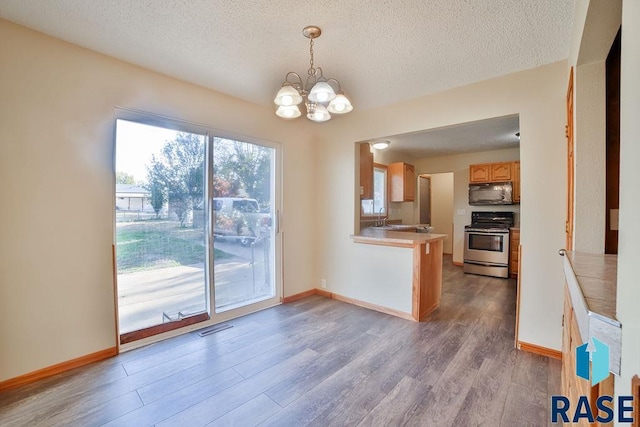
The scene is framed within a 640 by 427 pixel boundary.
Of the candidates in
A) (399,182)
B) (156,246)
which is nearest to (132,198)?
(156,246)

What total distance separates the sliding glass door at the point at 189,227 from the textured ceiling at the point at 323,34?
74cm

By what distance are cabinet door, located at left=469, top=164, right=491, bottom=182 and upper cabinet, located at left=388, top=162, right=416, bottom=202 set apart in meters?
1.24

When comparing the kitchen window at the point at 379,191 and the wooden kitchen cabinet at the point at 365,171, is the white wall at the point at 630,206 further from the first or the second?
the kitchen window at the point at 379,191

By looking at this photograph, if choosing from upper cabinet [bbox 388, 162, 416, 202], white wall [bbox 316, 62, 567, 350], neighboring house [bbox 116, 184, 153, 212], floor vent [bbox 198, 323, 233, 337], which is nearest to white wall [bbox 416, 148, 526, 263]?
upper cabinet [bbox 388, 162, 416, 202]

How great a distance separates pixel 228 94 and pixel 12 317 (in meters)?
2.66

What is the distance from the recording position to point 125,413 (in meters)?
1.77

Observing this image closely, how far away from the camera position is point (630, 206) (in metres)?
0.57

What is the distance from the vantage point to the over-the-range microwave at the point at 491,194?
546 centimetres

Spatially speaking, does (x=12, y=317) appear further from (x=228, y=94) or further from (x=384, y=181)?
(x=384, y=181)

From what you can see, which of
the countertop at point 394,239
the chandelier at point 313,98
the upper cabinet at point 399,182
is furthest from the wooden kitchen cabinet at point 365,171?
the chandelier at point 313,98

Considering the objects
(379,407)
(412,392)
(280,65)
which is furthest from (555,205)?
(280,65)

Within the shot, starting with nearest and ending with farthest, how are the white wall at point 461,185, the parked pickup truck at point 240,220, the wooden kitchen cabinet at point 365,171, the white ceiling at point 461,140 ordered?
the parked pickup truck at point 240,220 → the wooden kitchen cabinet at point 365,171 → the white ceiling at point 461,140 → the white wall at point 461,185

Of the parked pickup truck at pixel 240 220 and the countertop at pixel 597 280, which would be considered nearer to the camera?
the countertop at pixel 597 280

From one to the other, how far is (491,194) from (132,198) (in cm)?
595
